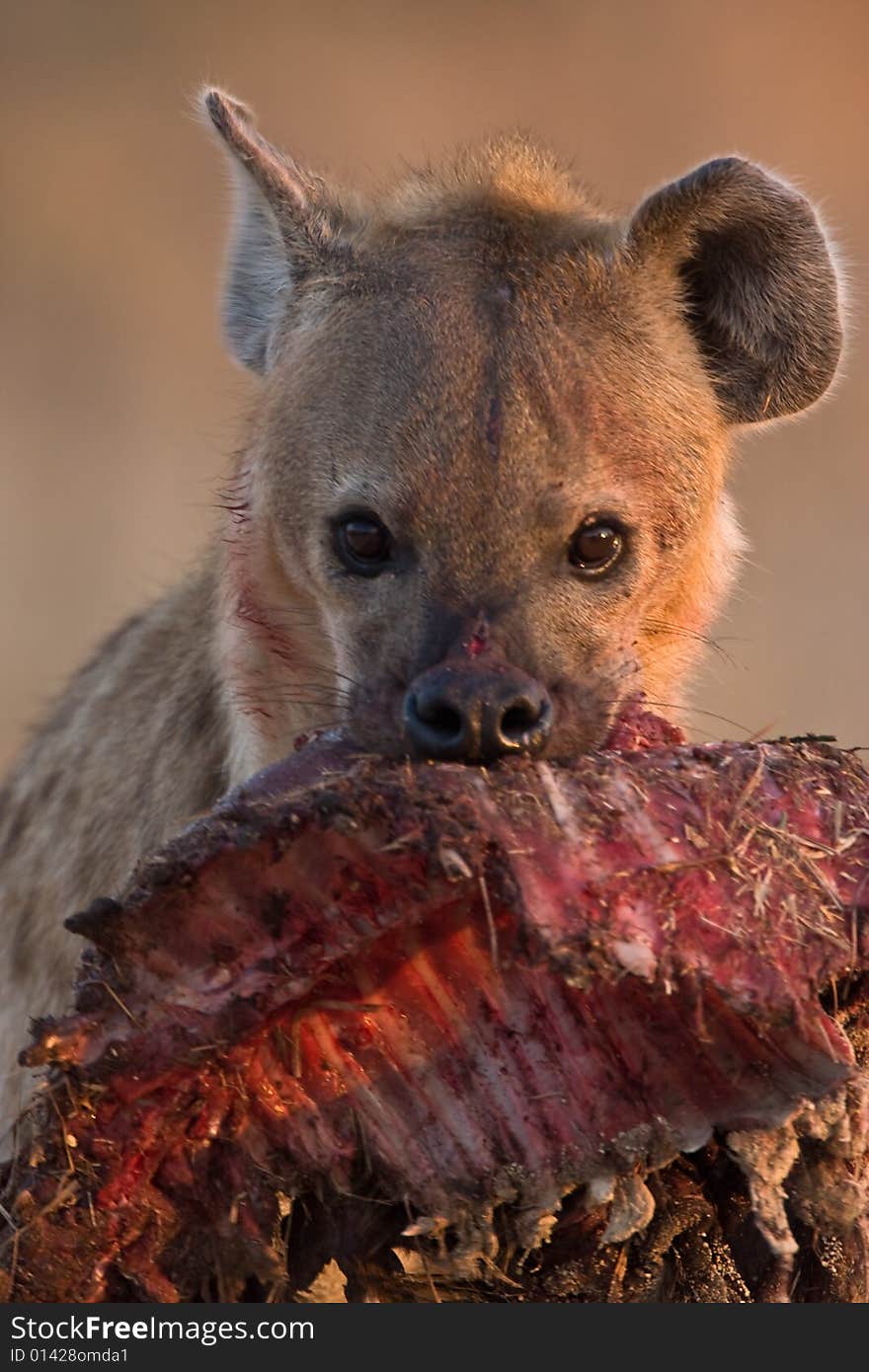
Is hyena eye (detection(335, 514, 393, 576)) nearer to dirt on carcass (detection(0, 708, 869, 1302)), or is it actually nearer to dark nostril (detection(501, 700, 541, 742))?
dark nostril (detection(501, 700, 541, 742))

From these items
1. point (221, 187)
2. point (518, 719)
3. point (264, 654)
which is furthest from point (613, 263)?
point (221, 187)

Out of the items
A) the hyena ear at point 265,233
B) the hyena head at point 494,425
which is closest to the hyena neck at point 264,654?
the hyena head at point 494,425

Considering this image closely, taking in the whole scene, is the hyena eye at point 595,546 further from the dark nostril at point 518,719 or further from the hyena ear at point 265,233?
the hyena ear at point 265,233

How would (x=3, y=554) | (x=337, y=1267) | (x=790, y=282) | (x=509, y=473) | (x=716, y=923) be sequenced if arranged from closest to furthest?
(x=716, y=923) → (x=337, y=1267) → (x=509, y=473) → (x=790, y=282) → (x=3, y=554)

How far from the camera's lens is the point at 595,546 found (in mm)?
2877

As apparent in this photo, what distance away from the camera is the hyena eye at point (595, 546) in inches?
112

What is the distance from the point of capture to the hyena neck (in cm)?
310

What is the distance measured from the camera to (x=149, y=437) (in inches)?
323

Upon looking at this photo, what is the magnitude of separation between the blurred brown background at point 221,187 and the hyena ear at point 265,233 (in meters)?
3.82

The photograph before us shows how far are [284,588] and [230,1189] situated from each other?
1.30 meters

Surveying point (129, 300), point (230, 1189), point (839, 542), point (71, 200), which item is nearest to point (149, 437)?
point (129, 300)

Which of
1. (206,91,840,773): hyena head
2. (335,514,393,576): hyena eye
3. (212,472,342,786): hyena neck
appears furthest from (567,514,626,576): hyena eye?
(212,472,342,786): hyena neck

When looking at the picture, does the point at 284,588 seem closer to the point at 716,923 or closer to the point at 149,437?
the point at 716,923

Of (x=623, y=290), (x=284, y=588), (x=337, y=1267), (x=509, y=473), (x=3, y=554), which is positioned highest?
(x=623, y=290)
